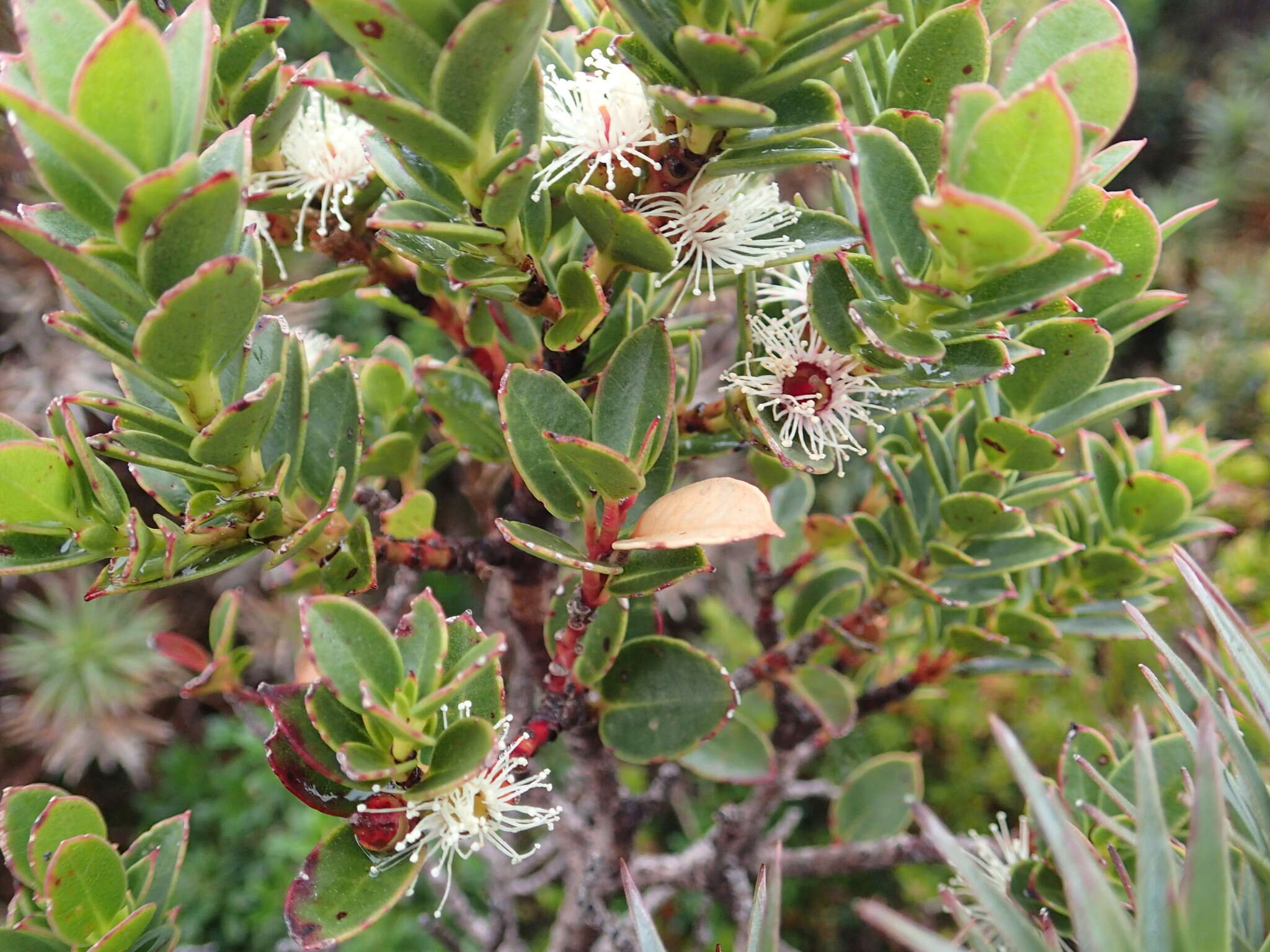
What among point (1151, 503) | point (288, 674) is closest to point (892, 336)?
point (1151, 503)

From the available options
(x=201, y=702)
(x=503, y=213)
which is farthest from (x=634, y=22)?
(x=201, y=702)

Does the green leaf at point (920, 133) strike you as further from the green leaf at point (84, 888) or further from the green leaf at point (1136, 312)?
the green leaf at point (84, 888)

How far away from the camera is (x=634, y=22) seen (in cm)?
39

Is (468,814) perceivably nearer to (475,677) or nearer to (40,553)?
(475,677)

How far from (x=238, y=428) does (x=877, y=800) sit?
886 millimetres

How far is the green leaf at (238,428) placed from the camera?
0.42 metres

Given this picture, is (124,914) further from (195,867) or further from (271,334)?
(195,867)

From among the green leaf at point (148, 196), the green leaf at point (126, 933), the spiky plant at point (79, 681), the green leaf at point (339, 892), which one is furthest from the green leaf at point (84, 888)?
the spiky plant at point (79, 681)

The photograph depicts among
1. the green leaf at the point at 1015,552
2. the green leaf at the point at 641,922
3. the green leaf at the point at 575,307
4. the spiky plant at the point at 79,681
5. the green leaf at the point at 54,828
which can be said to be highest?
the green leaf at the point at 575,307

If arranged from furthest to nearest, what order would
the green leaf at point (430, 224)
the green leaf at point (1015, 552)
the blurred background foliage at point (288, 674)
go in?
the blurred background foliage at point (288, 674), the green leaf at point (1015, 552), the green leaf at point (430, 224)

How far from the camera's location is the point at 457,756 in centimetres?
44

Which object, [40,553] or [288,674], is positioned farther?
[288,674]

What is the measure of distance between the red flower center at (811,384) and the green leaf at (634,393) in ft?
0.29

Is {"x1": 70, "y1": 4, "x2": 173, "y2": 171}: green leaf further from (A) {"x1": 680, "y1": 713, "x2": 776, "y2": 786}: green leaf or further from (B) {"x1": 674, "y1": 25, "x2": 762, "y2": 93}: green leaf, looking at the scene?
(A) {"x1": 680, "y1": 713, "x2": 776, "y2": 786}: green leaf
